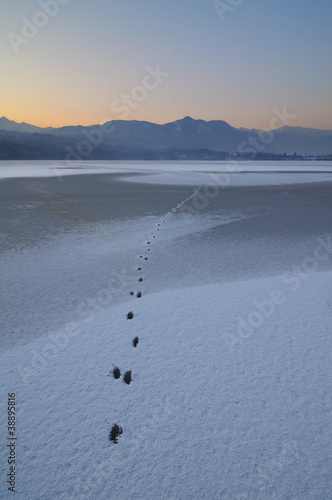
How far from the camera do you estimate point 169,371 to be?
14.1ft

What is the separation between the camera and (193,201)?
1925cm

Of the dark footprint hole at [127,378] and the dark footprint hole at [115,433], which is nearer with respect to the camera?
the dark footprint hole at [115,433]

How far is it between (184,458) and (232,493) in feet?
1.81

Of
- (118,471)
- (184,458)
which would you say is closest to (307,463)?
(184,458)

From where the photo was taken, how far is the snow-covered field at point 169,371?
3.02 metres

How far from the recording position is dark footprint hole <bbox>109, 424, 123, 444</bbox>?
3.33 meters

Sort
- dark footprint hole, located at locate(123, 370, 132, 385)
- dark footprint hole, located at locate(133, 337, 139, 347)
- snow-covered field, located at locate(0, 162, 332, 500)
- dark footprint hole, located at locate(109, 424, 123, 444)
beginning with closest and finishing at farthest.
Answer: snow-covered field, located at locate(0, 162, 332, 500)
dark footprint hole, located at locate(109, 424, 123, 444)
dark footprint hole, located at locate(123, 370, 132, 385)
dark footprint hole, located at locate(133, 337, 139, 347)
